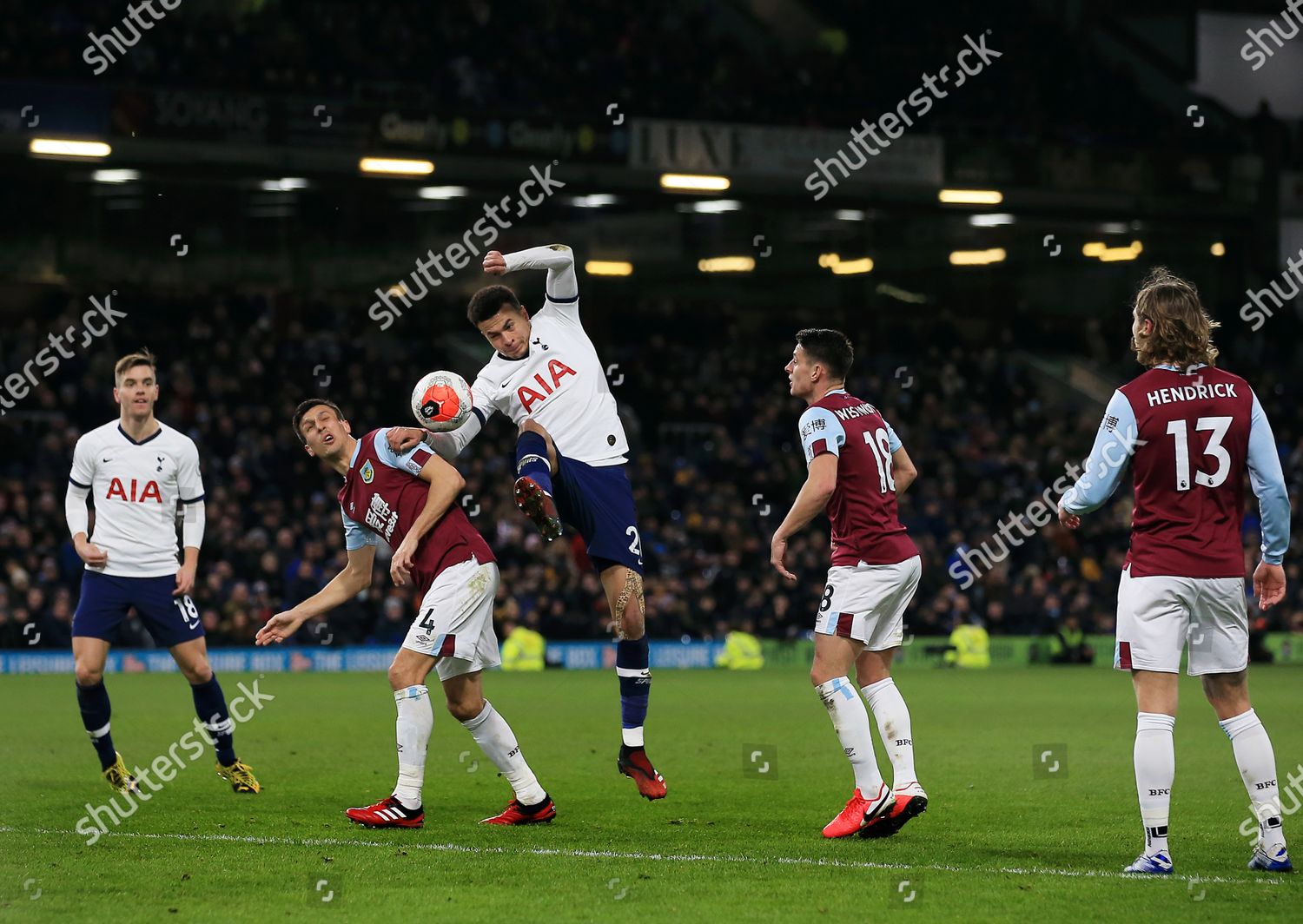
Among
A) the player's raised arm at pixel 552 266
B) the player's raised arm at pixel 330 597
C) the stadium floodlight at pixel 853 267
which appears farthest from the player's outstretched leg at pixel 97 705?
the stadium floodlight at pixel 853 267

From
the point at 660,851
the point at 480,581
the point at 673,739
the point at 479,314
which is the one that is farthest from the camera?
the point at 673,739

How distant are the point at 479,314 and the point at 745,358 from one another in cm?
2631

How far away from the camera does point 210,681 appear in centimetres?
1041

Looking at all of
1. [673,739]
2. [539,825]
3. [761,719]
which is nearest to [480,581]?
[539,825]

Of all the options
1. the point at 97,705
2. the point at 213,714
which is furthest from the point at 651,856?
the point at 97,705

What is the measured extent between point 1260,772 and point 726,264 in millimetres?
31733

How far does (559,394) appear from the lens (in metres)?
9.87

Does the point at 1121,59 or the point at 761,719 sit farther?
the point at 1121,59

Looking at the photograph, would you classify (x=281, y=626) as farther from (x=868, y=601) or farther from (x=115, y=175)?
(x=115, y=175)

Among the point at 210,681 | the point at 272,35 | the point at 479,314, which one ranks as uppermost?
the point at 272,35

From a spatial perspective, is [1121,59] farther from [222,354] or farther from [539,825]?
[539,825]

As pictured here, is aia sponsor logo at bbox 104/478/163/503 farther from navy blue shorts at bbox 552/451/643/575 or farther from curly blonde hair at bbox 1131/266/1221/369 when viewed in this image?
curly blonde hair at bbox 1131/266/1221/369

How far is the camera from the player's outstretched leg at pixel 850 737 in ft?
27.6

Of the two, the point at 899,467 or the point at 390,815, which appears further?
the point at 899,467
